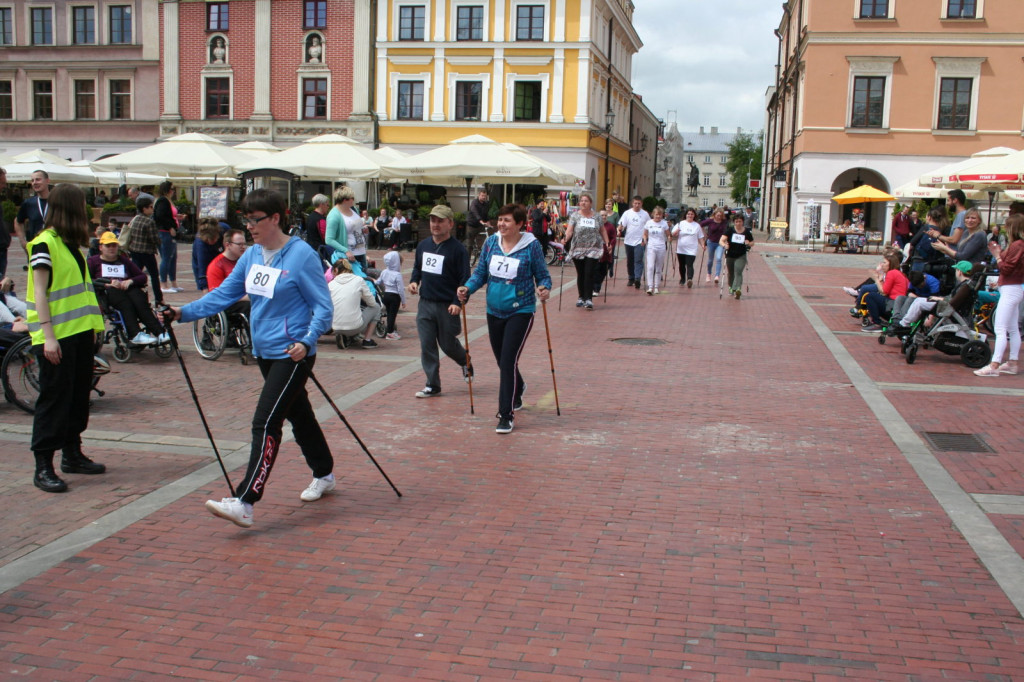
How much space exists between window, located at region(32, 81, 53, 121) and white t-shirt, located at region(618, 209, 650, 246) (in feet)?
123

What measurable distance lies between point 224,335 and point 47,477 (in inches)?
190

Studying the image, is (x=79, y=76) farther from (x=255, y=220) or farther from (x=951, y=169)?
(x=255, y=220)

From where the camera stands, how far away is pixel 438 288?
8766 millimetres

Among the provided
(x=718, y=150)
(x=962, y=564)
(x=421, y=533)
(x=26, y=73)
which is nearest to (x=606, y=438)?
(x=421, y=533)

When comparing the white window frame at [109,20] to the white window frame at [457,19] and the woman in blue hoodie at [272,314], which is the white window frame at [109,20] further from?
the woman in blue hoodie at [272,314]

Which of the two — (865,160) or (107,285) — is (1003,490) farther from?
(865,160)

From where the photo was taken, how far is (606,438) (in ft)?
24.5

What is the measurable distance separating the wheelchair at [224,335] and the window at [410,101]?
33.9 m

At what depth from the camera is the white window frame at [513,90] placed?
139 ft

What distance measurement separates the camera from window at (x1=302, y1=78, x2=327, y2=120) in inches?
1709

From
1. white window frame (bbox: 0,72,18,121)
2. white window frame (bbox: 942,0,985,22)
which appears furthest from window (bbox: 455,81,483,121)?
white window frame (bbox: 0,72,18,121)

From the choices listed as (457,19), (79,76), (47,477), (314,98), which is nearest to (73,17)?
(79,76)

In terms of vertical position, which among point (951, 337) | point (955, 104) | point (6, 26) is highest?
point (6, 26)

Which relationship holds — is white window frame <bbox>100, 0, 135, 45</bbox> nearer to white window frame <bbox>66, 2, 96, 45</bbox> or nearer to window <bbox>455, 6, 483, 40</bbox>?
white window frame <bbox>66, 2, 96, 45</bbox>
